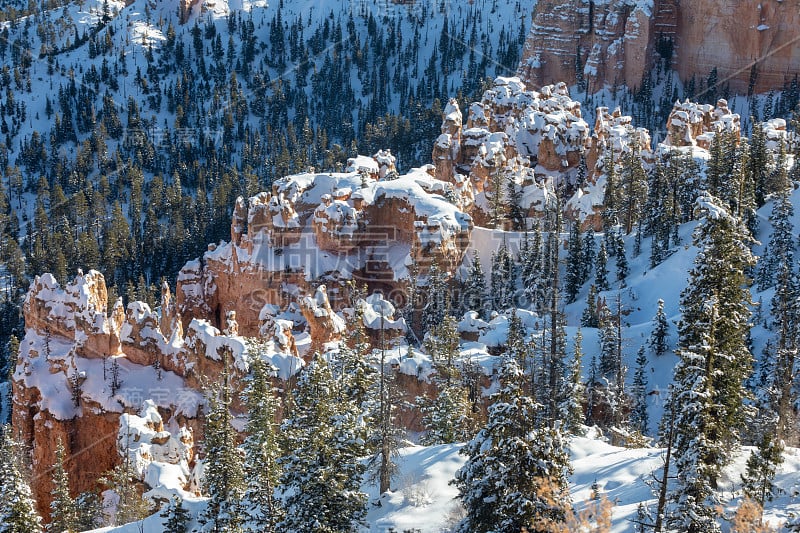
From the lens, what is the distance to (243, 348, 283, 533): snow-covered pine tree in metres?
27.3

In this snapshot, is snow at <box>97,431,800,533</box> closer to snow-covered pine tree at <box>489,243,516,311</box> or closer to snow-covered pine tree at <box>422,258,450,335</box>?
snow-covered pine tree at <box>422,258,450,335</box>

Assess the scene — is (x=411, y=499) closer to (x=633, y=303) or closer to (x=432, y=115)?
(x=633, y=303)

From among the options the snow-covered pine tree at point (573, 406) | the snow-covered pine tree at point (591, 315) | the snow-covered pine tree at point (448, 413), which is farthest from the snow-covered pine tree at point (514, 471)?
the snow-covered pine tree at point (591, 315)

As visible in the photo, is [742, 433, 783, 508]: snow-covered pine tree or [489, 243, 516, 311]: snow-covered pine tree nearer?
[742, 433, 783, 508]: snow-covered pine tree

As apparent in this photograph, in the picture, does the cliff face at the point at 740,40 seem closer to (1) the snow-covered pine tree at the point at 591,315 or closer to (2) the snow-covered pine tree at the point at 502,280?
(2) the snow-covered pine tree at the point at 502,280

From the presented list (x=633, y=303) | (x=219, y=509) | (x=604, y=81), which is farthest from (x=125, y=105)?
(x=219, y=509)

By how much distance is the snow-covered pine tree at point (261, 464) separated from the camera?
89.6 ft

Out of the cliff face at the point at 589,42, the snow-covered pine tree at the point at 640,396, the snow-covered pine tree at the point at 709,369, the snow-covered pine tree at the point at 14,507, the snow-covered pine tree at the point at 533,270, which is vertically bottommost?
the snow-covered pine tree at the point at 640,396

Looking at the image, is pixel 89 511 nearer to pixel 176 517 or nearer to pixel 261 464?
pixel 176 517

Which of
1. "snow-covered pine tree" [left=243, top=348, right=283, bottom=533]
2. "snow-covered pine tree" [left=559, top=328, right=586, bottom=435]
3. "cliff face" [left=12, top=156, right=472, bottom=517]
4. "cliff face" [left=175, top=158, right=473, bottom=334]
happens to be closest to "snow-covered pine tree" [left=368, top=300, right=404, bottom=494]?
"snow-covered pine tree" [left=243, top=348, right=283, bottom=533]

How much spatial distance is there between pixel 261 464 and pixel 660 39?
13307cm

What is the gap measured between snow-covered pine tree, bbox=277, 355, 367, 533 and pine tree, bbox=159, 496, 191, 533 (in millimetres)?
5844

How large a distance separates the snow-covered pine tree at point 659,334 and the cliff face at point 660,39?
9125 cm

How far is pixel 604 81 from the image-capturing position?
13788 cm
